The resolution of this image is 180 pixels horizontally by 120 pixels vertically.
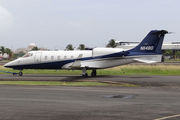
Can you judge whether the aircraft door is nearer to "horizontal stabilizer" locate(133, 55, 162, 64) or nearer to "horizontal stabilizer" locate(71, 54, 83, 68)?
"horizontal stabilizer" locate(71, 54, 83, 68)

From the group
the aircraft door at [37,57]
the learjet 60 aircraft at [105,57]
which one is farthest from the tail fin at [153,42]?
the aircraft door at [37,57]

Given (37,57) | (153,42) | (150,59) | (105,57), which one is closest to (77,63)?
(105,57)

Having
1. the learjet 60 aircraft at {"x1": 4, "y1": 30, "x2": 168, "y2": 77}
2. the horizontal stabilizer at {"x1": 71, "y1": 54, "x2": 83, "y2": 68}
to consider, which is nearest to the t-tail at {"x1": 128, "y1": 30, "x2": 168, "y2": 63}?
the learjet 60 aircraft at {"x1": 4, "y1": 30, "x2": 168, "y2": 77}

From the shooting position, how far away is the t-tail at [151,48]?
28.5 m

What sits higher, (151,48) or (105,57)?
(151,48)

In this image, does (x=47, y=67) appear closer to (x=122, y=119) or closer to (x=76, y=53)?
(x=76, y=53)

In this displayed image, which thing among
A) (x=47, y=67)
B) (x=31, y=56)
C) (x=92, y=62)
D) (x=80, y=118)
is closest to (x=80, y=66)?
(x=92, y=62)

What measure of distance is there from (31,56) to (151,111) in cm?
2363

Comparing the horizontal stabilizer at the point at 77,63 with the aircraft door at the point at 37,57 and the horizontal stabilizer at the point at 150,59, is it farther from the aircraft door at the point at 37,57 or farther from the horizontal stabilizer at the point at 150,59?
the horizontal stabilizer at the point at 150,59

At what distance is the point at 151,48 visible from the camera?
28797 millimetres

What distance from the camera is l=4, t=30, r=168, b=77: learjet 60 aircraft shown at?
2858 cm

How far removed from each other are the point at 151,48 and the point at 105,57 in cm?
524

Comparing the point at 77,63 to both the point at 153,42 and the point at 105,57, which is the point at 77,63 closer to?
the point at 105,57

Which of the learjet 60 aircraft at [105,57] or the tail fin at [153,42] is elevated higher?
the tail fin at [153,42]
